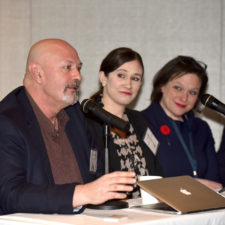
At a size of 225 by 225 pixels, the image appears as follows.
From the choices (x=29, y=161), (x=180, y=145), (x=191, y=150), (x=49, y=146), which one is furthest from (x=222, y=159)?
(x=29, y=161)

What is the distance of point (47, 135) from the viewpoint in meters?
2.58

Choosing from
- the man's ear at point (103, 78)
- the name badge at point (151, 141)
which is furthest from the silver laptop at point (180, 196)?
the man's ear at point (103, 78)

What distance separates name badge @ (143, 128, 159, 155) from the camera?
141 inches

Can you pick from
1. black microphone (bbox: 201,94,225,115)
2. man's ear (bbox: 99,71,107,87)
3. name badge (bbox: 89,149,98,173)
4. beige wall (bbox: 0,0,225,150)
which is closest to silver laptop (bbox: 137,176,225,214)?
black microphone (bbox: 201,94,225,115)

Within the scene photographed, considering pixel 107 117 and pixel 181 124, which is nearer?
pixel 107 117

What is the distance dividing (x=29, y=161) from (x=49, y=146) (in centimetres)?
29

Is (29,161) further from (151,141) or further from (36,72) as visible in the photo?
(151,141)

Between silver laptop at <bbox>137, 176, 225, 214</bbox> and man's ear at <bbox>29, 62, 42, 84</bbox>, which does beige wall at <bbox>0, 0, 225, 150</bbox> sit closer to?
man's ear at <bbox>29, 62, 42, 84</bbox>

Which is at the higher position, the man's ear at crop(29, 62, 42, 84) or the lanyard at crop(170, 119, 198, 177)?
the man's ear at crop(29, 62, 42, 84)

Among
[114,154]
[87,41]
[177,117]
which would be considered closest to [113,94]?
[114,154]

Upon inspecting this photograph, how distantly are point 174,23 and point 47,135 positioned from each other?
2525 mm

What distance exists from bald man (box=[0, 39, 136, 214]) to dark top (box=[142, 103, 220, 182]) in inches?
45.9

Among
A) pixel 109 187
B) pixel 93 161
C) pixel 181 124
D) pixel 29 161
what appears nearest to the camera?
pixel 109 187

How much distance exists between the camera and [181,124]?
13.5ft
